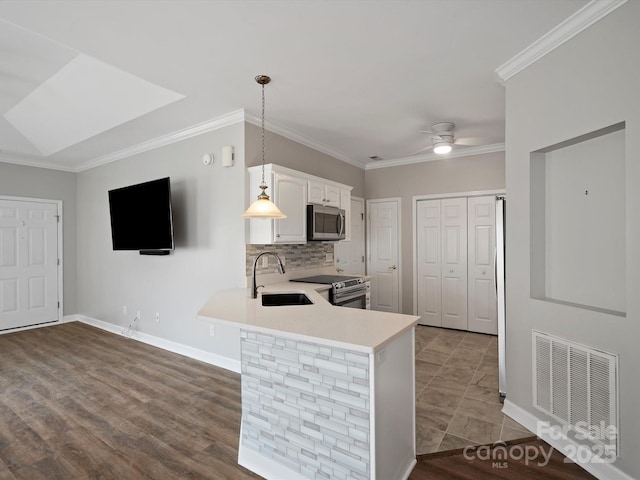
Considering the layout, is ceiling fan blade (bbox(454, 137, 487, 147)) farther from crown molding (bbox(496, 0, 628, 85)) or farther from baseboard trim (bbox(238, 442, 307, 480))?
baseboard trim (bbox(238, 442, 307, 480))

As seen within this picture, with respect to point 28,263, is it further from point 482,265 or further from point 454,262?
point 482,265

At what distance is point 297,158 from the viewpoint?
4.33 m

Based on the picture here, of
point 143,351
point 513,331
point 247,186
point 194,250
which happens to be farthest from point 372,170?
point 143,351

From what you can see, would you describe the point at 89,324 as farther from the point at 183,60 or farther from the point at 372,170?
the point at 372,170

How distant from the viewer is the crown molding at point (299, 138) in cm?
369

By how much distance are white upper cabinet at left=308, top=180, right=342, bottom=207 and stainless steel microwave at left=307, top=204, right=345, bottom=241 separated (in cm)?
10

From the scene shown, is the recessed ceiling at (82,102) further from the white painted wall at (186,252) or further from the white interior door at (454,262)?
the white interior door at (454,262)

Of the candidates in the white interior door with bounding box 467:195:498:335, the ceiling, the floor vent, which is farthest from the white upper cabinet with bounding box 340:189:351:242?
the floor vent

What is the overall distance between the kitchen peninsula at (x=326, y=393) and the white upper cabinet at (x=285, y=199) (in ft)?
4.36

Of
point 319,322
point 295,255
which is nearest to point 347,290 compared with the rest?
point 295,255

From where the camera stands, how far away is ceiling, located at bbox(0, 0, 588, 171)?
201 cm

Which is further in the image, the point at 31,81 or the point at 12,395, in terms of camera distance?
the point at 31,81

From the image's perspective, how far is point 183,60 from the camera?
254cm

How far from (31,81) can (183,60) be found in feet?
6.53
